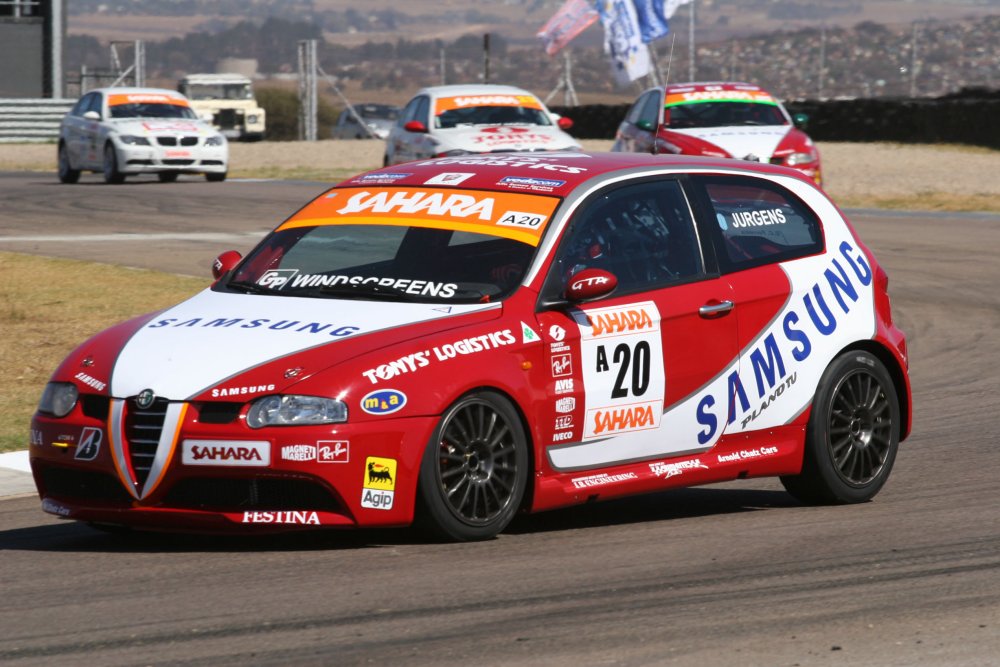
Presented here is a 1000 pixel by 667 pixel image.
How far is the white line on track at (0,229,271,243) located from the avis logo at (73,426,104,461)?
13992 mm

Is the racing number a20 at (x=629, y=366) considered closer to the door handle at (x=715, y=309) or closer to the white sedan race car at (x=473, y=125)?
the door handle at (x=715, y=309)

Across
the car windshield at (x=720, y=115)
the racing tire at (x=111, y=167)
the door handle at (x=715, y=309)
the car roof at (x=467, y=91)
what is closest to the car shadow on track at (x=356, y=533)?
the door handle at (x=715, y=309)

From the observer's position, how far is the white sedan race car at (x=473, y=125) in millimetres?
23297

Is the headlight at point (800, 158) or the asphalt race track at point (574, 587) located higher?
the headlight at point (800, 158)

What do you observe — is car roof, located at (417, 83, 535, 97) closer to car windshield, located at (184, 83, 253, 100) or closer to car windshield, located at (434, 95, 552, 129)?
car windshield, located at (434, 95, 552, 129)

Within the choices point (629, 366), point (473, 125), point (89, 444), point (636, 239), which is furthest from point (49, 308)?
point (473, 125)

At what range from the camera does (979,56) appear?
97000mm

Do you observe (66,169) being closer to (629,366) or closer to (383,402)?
(629,366)

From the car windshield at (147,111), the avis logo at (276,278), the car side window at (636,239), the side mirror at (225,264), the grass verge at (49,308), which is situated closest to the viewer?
the car side window at (636,239)

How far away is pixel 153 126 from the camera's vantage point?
30047mm

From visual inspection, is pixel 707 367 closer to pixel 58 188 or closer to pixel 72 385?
pixel 72 385

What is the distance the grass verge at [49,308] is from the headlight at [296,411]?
11.9 feet

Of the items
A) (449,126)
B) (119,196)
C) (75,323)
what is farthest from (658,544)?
(119,196)

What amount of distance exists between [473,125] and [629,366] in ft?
55.2
